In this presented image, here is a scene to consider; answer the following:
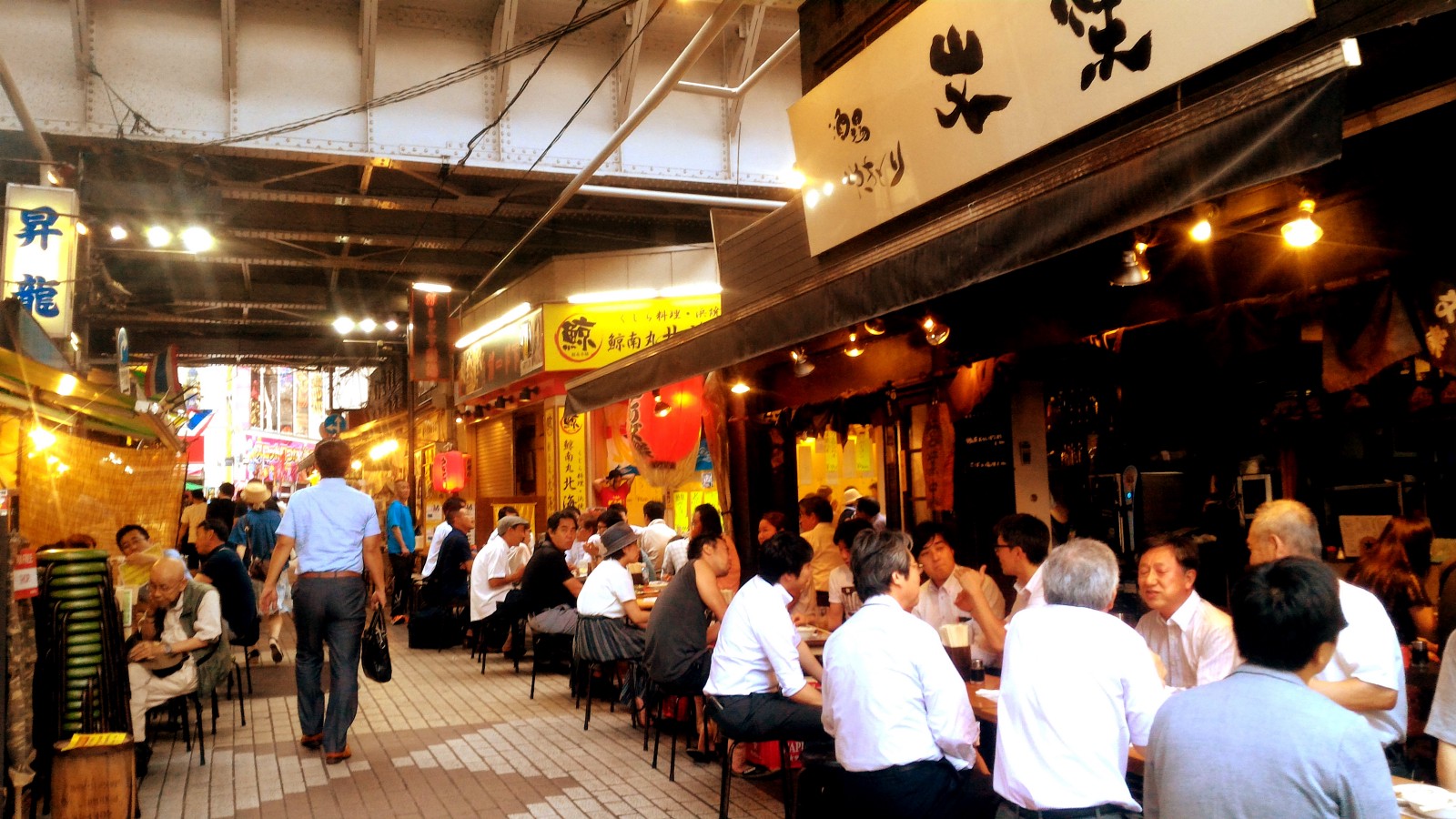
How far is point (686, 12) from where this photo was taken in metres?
15.4

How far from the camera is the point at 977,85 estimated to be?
6805mm

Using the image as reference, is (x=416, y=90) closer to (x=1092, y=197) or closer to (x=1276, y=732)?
(x=1092, y=197)

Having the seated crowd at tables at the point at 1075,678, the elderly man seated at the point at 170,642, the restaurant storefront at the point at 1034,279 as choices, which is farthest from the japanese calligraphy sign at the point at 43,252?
the seated crowd at tables at the point at 1075,678

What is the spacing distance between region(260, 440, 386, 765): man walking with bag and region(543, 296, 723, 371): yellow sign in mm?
10364

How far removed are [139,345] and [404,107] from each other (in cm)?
1908

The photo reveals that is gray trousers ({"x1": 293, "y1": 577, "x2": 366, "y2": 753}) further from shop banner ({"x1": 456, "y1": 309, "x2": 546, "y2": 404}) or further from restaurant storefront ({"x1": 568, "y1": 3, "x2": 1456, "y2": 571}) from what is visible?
shop banner ({"x1": 456, "y1": 309, "x2": 546, "y2": 404})

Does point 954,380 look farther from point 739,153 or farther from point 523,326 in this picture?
point 523,326

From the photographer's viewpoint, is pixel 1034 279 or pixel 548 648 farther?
pixel 548 648

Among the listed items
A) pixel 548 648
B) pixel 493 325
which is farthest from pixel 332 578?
pixel 493 325

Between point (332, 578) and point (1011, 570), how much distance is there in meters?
4.79

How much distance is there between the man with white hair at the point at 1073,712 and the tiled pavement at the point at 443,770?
3265 mm

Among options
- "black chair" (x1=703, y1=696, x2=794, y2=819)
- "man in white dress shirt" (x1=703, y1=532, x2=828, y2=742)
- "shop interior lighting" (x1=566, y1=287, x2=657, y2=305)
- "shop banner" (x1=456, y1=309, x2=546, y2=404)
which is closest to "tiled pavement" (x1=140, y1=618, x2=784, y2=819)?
"black chair" (x1=703, y1=696, x2=794, y2=819)

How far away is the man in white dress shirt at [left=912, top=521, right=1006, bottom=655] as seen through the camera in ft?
21.9

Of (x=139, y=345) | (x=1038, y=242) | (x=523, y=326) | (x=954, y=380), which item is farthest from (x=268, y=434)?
(x=1038, y=242)
